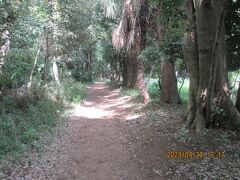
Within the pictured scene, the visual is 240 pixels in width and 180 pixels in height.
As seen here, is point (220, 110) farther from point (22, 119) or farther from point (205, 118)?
point (22, 119)

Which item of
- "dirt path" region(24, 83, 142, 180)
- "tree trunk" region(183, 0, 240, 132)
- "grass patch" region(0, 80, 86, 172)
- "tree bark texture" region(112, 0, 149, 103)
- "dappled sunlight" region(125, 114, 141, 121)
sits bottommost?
"dirt path" region(24, 83, 142, 180)

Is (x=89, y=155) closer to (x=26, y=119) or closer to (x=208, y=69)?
(x=26, y=119)

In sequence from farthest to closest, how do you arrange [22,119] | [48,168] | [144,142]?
[22,119]
[144,142]
[48,168]

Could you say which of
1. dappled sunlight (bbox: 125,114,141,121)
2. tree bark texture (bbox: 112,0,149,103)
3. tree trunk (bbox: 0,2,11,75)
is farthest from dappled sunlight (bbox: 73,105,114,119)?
tree trunk (bbox: 0,2,11,75)

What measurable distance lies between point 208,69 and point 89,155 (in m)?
3.94

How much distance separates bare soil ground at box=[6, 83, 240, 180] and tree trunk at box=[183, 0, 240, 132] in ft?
1.57

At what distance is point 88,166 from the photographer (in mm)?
7629

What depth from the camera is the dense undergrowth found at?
7.96m

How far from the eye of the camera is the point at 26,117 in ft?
34.8

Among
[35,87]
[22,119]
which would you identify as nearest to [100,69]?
[35,87]

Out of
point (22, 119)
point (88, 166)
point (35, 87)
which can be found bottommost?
point (88, 166)

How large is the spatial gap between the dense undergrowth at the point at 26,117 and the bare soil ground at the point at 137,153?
525mm

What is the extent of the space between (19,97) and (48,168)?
192 inches
